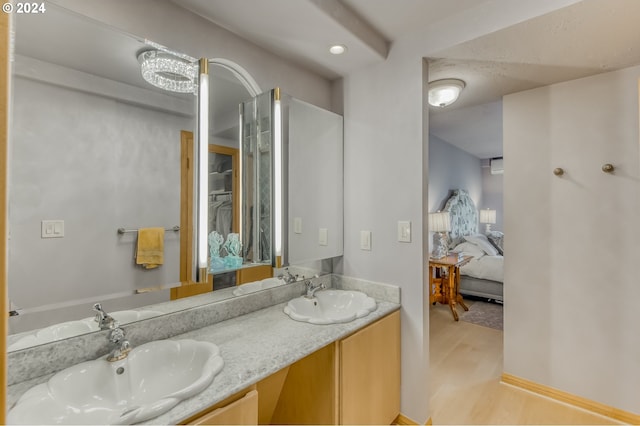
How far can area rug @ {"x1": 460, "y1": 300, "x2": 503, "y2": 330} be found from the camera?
3.37m

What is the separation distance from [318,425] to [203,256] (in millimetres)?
990

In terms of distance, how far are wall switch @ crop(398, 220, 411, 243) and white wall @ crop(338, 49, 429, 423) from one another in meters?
0.02

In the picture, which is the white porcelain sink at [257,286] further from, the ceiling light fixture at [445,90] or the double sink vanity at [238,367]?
the ceiling light fixture at [445,90]

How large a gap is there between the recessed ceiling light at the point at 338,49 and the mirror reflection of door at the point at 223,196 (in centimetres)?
83

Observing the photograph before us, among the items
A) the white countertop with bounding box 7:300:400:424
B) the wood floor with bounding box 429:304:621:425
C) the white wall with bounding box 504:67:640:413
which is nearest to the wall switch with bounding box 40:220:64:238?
the white countertop with bounding box 7:300:400:424

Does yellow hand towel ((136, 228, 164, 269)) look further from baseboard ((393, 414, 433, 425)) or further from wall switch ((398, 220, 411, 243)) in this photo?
baseboard ((393, 414, 433, 425))

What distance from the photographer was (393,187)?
6.05 feet

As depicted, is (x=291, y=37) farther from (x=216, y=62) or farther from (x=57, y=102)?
(x=57, y=102)

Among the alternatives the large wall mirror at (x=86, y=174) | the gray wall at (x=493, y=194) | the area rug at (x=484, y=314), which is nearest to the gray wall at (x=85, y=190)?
the large wall mirror at (x=86, y=174)

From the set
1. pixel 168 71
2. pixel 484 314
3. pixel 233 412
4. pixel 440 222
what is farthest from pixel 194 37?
pixel 484 314

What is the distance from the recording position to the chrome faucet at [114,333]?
42.2 inches

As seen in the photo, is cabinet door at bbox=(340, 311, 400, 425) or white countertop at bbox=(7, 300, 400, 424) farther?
cabinet door at bbox=(340, 311, 400, 425)

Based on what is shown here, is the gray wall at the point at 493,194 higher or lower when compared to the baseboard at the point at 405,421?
higher

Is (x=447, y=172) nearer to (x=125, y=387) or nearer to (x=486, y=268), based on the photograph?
(x=486, y=268)
